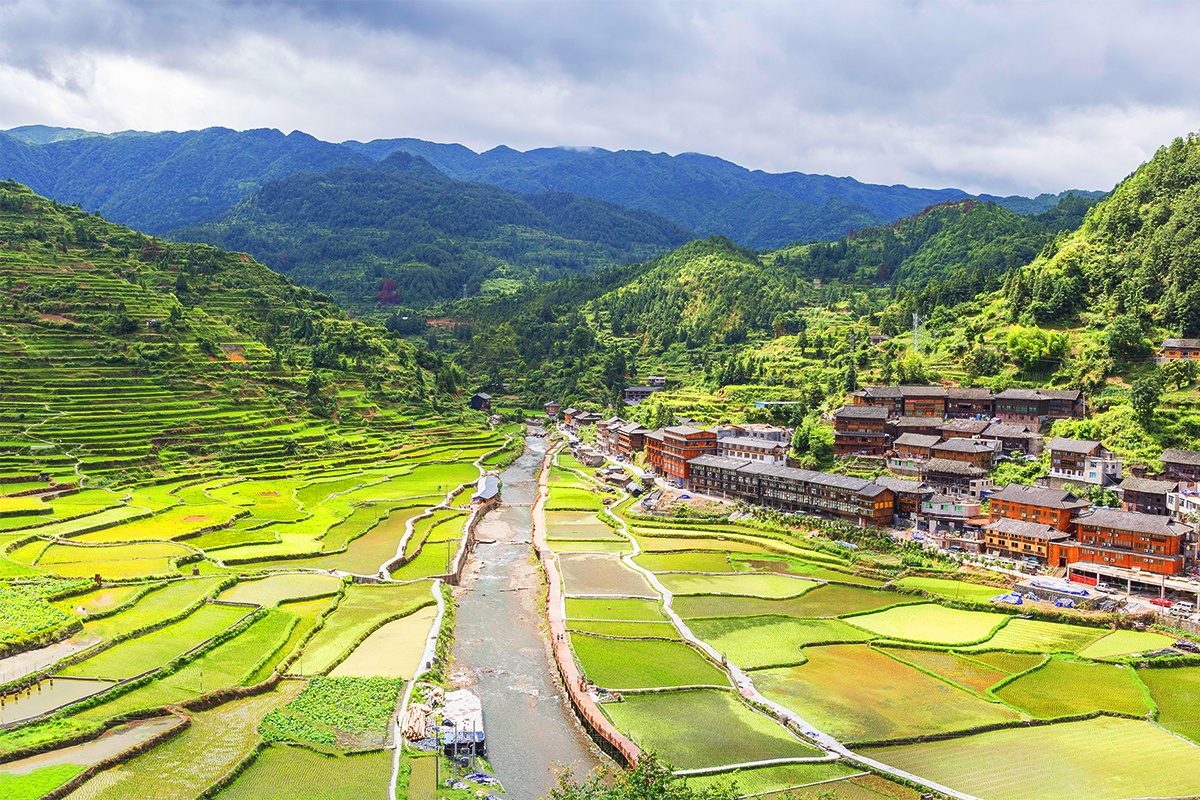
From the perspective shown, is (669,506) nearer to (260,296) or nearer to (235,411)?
(235,411)

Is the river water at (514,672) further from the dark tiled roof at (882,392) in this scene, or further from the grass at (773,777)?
the dark tiled roof at (882,392)

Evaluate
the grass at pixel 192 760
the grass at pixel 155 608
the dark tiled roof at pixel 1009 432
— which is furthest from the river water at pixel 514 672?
the dark tiled roof at pixel 1009 432

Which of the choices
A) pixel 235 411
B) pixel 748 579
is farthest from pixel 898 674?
pixel 235 411

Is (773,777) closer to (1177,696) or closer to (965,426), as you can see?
(1177,696)

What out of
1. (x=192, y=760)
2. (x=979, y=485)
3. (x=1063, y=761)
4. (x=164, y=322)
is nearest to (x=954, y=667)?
(x=1063, y=761)

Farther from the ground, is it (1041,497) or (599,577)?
(1041,497)

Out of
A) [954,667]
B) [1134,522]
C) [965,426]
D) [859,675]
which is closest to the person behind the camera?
[859,675]

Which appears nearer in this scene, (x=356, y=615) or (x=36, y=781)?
(x=36, y=781)
